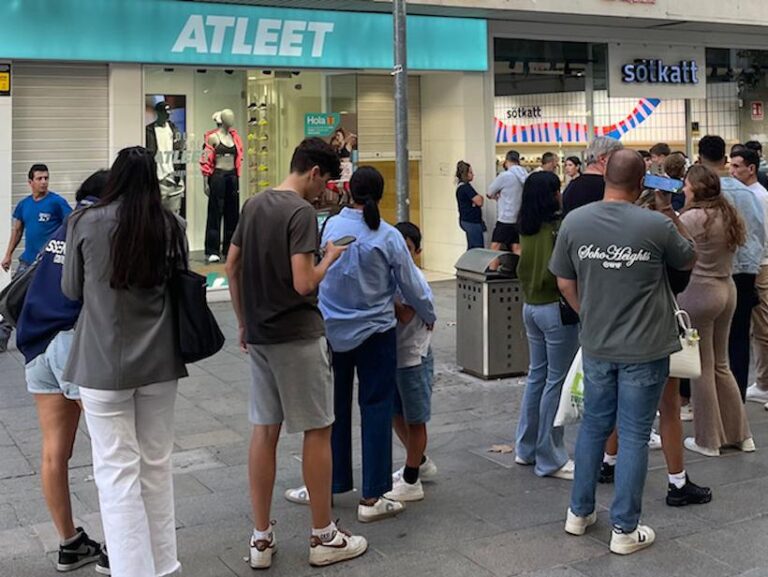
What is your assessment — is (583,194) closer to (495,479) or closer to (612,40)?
(495,479)

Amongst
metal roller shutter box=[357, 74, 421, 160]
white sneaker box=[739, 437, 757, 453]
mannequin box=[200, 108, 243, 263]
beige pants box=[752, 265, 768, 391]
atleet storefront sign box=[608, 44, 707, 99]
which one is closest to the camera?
white sneaker box=[739, 437, 757, 453]

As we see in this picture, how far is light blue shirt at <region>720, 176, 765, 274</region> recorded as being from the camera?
22.3 feet

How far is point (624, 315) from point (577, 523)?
1.10 meters

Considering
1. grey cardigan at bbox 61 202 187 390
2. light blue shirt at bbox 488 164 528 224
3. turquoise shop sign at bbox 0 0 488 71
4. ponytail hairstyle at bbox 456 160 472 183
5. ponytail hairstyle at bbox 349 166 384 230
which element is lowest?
grey cardigan at bbox 61 202 187 390

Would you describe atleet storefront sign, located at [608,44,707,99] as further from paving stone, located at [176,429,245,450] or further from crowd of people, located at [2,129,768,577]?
paving stone, located at [176,429,245,450]

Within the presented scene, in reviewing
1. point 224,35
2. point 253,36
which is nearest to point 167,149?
point 224,35

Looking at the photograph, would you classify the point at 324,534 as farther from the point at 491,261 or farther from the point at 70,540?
the point at 491,261

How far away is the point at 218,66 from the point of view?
13.0m

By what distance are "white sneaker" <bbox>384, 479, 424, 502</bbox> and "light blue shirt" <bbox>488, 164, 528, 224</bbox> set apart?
28.4 ft

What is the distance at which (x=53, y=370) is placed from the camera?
4402mm

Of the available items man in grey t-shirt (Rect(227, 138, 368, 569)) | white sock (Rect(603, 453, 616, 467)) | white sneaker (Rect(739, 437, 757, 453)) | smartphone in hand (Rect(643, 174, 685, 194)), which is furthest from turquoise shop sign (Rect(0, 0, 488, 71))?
smartphone in hand (Rect(643, 174, 685, 194))

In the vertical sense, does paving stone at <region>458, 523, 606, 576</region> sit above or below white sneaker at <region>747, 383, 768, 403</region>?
below

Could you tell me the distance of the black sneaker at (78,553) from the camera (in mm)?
4566

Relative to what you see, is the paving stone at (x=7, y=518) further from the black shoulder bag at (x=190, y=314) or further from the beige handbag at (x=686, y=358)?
the beige handbag at (x=686, y=358)
